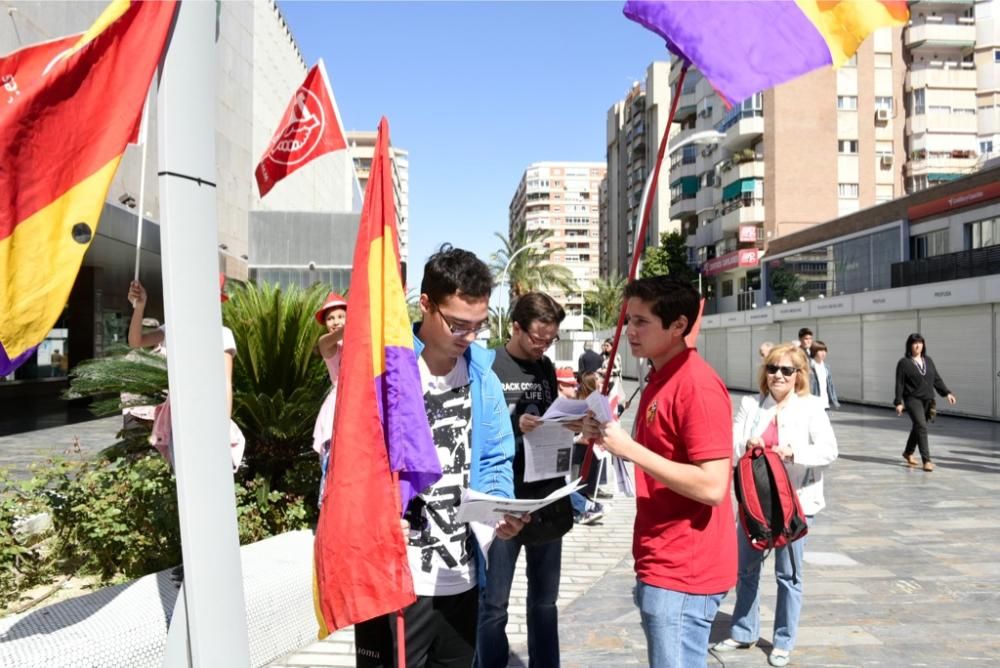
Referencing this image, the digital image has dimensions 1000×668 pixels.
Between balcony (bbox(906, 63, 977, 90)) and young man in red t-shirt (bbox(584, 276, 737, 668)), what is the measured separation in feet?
187

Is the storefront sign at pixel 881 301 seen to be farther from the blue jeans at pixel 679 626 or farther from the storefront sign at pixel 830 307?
the blue jeans at pixel 679 626

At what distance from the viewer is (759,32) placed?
3.57 meters

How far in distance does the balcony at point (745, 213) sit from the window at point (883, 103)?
8902 mm

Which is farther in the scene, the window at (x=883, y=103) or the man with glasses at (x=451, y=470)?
the window at (x=883, y=103)

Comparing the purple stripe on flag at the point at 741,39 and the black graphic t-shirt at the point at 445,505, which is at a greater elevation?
the purple stripe on flag at the point at 741,39

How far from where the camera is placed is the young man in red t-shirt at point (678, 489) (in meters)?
2.71

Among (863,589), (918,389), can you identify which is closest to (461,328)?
(863,589)

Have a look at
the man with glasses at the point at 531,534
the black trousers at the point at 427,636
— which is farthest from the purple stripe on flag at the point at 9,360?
the man with glasses at the point at 531,534

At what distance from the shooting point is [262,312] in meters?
6.91

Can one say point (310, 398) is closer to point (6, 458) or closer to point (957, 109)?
point (6, 458)

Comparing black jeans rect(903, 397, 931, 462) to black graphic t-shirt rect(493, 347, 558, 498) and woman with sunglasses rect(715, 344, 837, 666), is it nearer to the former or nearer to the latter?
woman with sunglasses rect(715, 344, 837, 666)

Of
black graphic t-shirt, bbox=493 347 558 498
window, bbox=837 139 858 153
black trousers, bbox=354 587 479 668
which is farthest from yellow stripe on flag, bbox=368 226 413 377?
window, bbox=837 139 858 153

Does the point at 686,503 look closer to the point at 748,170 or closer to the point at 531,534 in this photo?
the point at 531,534

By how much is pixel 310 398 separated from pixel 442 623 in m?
4.14
